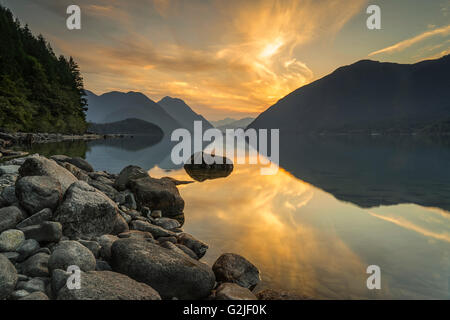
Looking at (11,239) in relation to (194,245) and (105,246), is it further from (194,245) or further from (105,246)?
(194,245)

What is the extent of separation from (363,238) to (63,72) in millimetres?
96055

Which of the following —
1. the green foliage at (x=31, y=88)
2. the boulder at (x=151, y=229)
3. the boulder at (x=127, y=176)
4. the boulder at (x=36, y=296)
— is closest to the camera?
the boulder at (x=36, y=296)

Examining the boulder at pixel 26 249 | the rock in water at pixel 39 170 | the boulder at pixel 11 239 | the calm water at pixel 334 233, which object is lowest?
the calm water at pixel 334 233

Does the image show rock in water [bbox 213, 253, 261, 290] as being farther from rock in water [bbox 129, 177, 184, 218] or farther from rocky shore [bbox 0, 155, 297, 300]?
rock in water [bbox 129, 177, 184, 218]

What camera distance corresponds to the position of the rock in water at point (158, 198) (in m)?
11.8

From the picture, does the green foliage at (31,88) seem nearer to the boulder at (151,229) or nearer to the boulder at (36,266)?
the boulder at (151,229)

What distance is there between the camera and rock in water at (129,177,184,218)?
38.6 feet

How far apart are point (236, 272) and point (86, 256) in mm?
3514

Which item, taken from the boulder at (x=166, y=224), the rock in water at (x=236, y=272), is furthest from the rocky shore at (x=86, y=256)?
the boulder at (x=166, y=224)

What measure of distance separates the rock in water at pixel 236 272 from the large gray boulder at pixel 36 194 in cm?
477

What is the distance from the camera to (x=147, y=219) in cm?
991

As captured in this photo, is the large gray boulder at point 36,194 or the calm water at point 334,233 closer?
the large gray boulder at point 36,194

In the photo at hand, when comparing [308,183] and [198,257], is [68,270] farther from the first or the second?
[308,183]

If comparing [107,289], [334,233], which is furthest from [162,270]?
[334,233]
